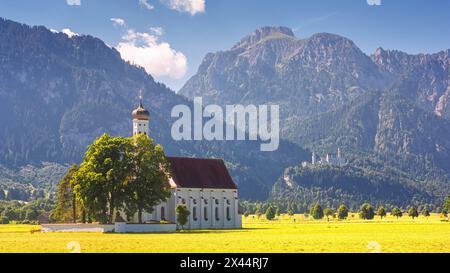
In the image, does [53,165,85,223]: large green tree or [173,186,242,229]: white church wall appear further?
[173,186,242,229]: white church wall

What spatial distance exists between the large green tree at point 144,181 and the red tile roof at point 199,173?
22827 mm

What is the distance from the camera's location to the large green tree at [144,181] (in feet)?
353

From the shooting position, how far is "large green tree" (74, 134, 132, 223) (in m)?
105

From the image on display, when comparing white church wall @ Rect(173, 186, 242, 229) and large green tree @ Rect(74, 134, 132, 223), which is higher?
large green tree @ Rect(74, 134, 132, 223)

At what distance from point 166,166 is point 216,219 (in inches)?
1113

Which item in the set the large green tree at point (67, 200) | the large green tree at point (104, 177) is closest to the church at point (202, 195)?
the large green tree at point (67, 200)

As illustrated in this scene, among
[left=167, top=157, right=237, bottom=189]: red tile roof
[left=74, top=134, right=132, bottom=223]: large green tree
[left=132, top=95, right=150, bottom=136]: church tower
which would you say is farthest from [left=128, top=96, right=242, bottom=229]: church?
[left=74, top=134, right=132, bottom=223]: large green tree

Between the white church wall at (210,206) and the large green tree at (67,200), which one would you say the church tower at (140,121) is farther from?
the large green tree at (67,200)

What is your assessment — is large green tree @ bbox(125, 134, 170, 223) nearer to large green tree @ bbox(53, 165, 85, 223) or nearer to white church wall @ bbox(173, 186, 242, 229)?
large green tree @ bbox(53, 165, 85, 223)
